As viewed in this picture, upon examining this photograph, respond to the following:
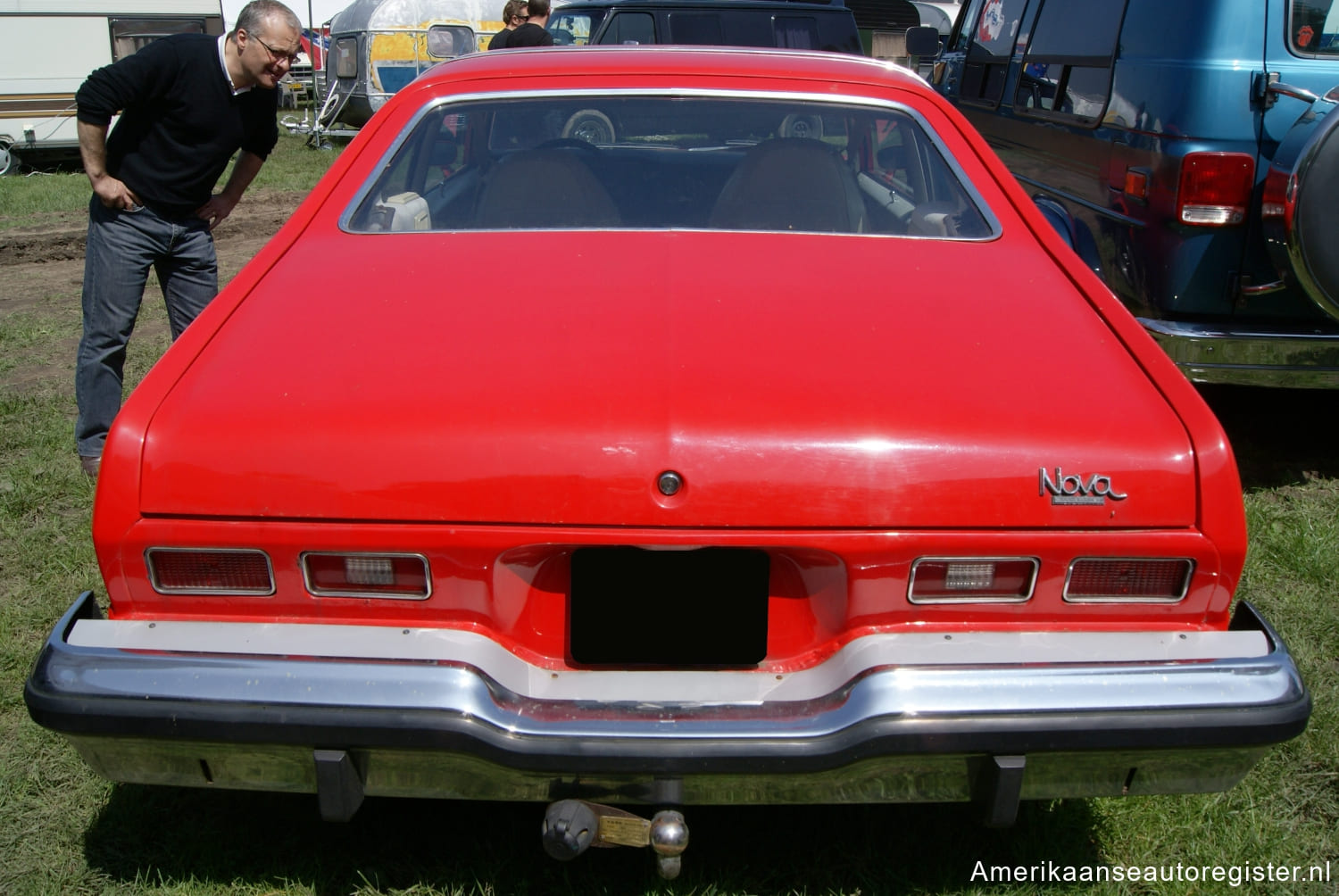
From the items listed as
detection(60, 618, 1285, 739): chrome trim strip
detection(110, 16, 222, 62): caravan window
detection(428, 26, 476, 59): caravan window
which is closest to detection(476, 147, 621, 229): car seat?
detection(60, 618, 1285, 739): chrome trim strip

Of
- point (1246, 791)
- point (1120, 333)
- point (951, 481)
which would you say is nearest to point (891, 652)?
point (951, 481)

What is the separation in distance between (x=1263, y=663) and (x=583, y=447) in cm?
118

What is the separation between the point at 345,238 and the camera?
2.62 m

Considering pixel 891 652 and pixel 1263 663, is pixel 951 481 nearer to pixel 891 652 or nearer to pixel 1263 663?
pixel 891 652

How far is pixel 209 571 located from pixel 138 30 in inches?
586

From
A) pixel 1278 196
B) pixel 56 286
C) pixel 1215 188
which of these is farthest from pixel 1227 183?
pixel 56 286

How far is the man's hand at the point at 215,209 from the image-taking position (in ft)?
13.6

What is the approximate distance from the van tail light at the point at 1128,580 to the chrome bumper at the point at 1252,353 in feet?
7.29

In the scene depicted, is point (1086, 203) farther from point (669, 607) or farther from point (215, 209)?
point (215, 209)

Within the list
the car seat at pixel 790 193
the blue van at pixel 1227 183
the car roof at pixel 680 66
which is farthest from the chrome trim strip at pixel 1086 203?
the car seat at pixel 790 193

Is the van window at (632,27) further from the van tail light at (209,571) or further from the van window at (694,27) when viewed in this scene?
the van tail light at (209,571)

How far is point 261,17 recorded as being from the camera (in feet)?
12.4

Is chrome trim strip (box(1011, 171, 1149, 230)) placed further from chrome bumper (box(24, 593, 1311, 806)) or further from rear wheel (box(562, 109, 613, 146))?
chrome bumper (box(24, 593, 1311, 806))

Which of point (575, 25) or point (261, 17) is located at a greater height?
point (261, 17)
